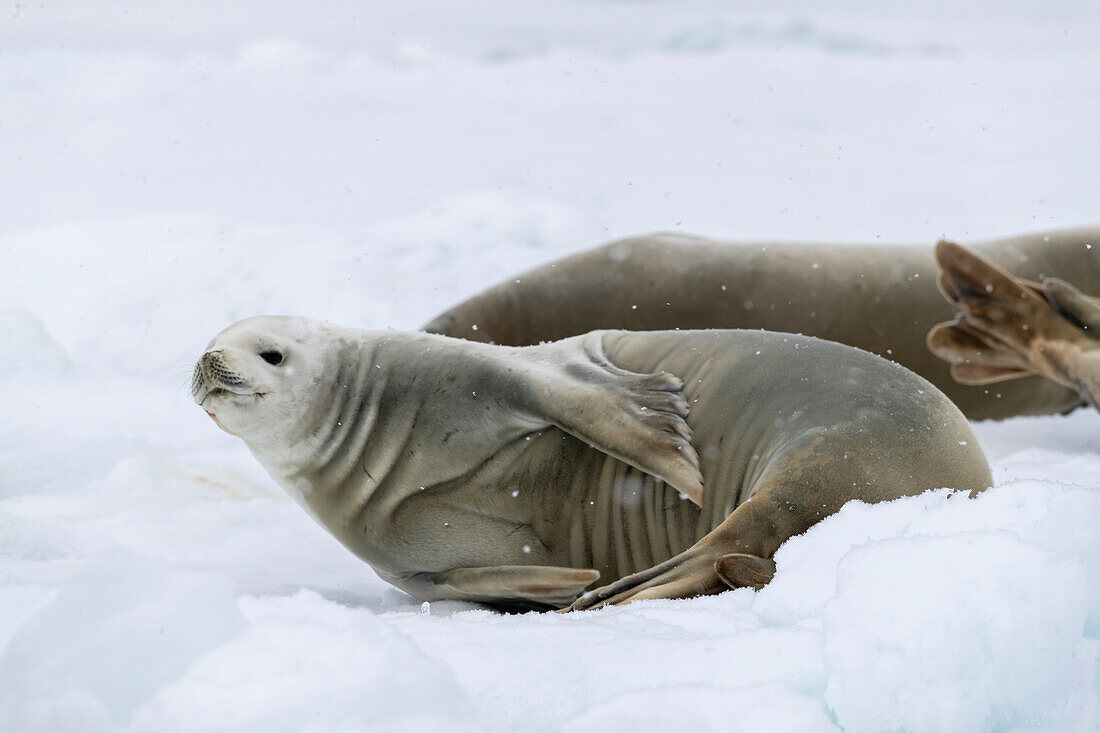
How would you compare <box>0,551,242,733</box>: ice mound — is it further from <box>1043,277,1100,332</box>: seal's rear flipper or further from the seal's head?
<box>1043,277,1100,332</box>: seal's rear flipper

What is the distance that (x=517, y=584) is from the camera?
223 centimetres

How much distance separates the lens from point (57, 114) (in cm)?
925

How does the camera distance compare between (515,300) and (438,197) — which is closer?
(515,300)

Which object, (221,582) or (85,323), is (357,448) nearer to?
(221,582)

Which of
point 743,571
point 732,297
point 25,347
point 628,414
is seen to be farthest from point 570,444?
point 25,347

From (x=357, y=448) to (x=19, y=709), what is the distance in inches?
51.2

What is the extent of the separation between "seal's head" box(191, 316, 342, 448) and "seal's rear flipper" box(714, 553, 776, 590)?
107 centimetres

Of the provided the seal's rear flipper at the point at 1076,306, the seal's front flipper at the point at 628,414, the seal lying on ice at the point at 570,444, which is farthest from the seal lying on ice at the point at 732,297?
the seal's front flipper at the point at 628,414

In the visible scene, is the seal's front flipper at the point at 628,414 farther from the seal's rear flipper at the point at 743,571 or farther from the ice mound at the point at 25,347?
the ice mound at the point at 25,347

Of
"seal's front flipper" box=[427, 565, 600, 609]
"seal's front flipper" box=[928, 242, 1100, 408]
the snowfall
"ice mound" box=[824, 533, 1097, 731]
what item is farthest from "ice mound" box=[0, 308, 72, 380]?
"ice mound" box=[824, 533, 1097, 731]

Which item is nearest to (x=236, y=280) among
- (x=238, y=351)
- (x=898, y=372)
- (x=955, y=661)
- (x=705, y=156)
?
(x=238, y=351)

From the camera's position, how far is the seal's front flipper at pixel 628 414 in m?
2.13

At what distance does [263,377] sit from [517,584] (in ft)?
2.28

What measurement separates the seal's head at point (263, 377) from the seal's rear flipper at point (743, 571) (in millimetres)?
1067
